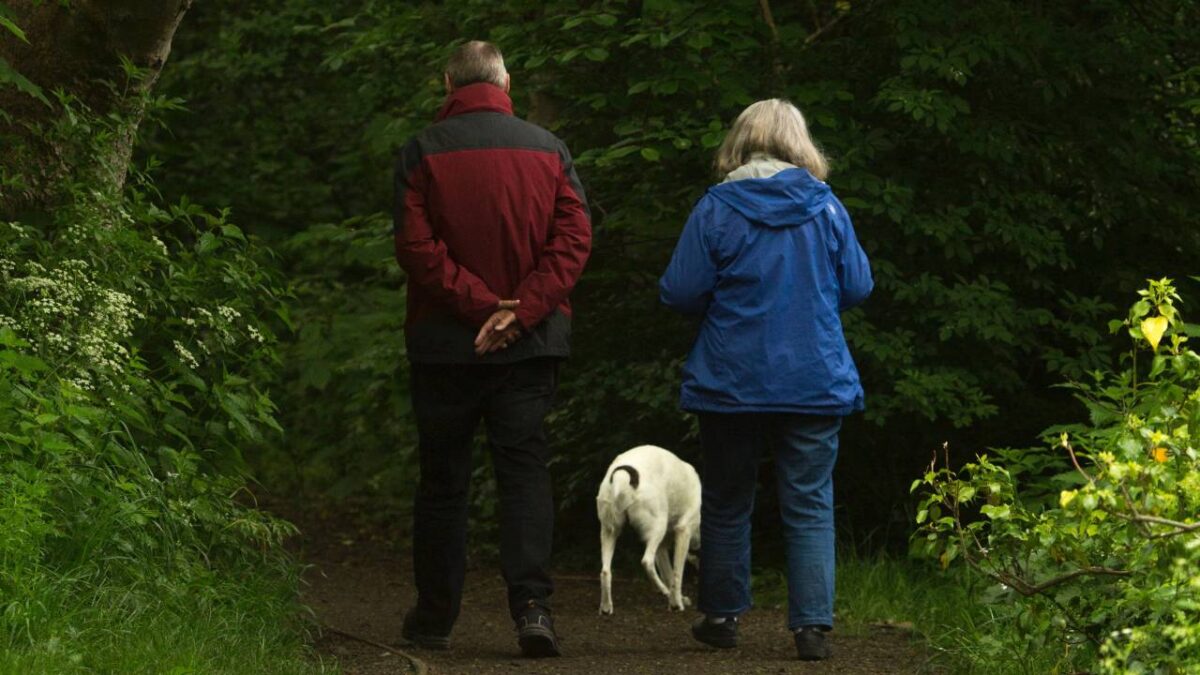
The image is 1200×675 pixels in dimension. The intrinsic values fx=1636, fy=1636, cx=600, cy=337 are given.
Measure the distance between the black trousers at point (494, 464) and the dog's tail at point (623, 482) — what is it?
52.1 inches

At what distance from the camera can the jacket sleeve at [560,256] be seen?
5.80m

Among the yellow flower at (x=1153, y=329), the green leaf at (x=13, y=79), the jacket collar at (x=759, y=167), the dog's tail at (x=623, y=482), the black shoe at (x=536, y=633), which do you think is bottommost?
the black shoe at (x=536, y=633)

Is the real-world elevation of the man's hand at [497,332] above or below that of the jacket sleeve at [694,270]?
below

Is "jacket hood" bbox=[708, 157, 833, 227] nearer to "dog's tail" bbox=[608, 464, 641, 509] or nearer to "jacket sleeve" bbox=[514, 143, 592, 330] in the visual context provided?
"jacket sleeve" bbox=[514, 143, 592, 330]

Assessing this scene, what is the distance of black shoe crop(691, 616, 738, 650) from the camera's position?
237 inches

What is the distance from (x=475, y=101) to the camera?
19.4 ft

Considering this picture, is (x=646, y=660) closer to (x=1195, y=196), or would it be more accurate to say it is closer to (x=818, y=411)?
(x=818, y=411)

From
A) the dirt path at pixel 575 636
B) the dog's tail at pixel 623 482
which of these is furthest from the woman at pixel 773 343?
the dog's tail at pixel 623 482

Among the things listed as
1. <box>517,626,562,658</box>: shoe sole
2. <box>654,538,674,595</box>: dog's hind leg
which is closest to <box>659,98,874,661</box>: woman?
<box>517,626,562,658</box>: shoe sole

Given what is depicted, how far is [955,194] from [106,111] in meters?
4.05

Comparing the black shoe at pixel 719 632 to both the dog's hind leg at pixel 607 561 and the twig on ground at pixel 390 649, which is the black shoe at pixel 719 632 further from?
the dog's hind leg at pixel 607 561

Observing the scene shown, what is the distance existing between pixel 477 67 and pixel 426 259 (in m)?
0.77

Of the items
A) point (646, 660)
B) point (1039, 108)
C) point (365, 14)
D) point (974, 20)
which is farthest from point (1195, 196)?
point (365, 14)

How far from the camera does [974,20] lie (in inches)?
309
